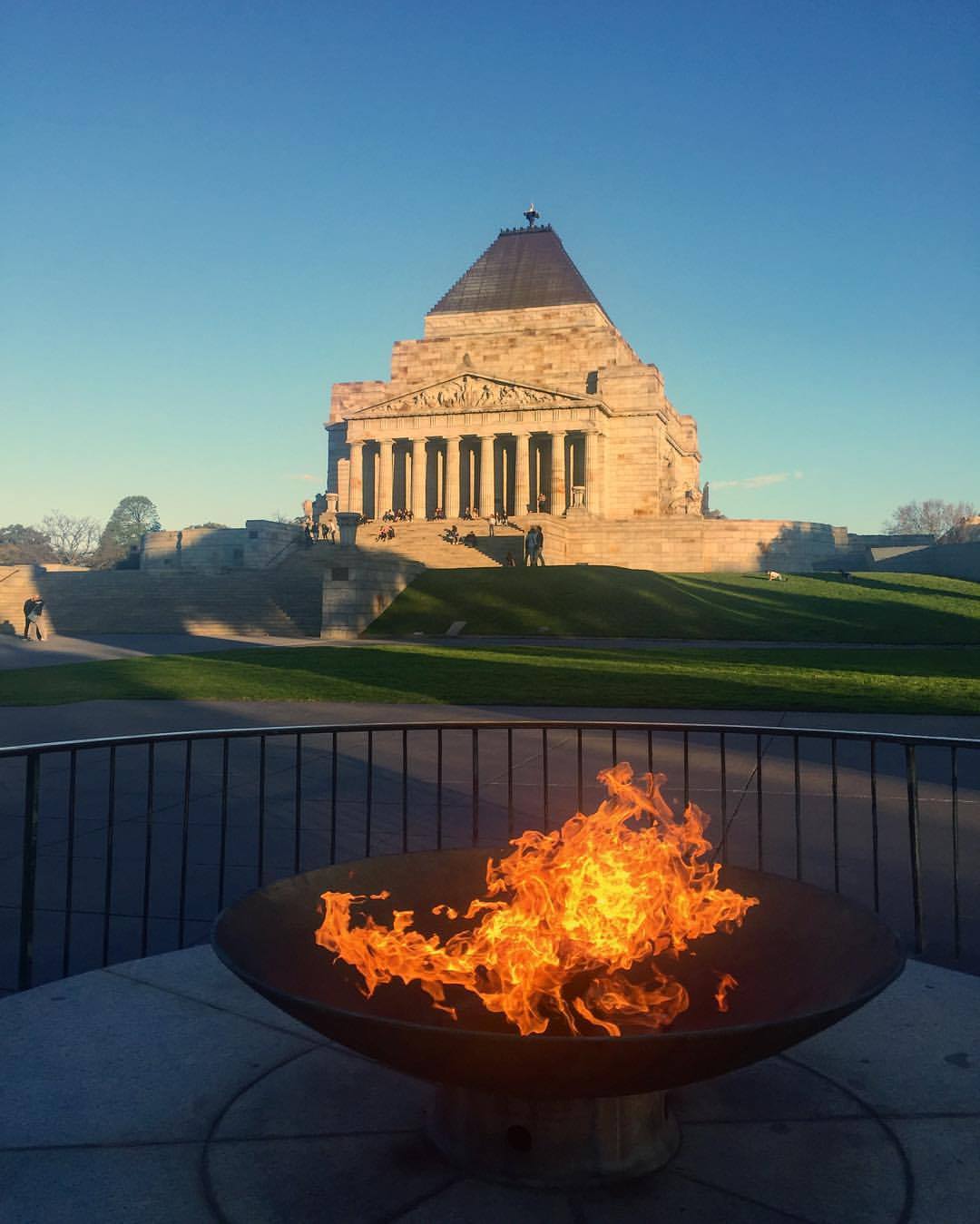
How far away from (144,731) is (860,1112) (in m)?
10.8

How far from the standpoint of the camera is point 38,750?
5.09 metres

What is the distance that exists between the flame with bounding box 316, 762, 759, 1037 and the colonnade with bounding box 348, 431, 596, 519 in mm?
68238

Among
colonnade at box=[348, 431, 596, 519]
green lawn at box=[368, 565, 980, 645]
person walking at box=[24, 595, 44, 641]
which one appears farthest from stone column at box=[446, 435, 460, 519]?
person walking at box=[24, 595, 44, 641]

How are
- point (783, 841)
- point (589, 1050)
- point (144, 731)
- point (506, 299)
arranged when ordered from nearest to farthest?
point (589, 1050)
point (783, 841)
point (144, 731)
point (506, 299)

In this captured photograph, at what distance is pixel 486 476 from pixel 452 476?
410 cm

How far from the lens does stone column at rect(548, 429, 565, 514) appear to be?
72625 mm

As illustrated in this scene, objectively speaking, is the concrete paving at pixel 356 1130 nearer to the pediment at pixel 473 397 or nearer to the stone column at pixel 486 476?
the stone column at pixel 486 476

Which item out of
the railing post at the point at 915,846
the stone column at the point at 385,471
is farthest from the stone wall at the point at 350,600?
the stone column at the point at 385,471

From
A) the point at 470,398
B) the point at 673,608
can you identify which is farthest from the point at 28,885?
the point at 470,398

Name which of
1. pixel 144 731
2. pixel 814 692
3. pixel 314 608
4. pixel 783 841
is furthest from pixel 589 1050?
pixel 314 608

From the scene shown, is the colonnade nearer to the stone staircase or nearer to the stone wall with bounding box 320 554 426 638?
the stone staircase

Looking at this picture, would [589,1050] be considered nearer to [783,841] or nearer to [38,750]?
[38,750]

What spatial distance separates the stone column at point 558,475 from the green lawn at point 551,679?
4747 cm

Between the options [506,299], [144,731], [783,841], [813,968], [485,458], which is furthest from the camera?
[506,299]
